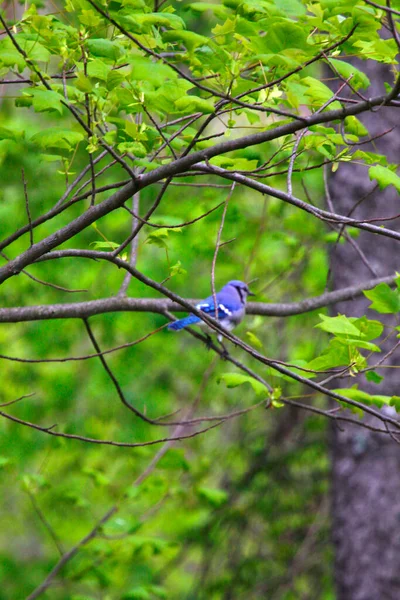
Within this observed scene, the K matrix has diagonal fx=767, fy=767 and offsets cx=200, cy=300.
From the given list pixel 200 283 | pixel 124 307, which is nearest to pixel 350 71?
pixel 124 307

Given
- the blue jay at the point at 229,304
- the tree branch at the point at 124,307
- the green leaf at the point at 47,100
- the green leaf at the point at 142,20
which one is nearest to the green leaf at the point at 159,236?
the tree branch at the point at 124,307

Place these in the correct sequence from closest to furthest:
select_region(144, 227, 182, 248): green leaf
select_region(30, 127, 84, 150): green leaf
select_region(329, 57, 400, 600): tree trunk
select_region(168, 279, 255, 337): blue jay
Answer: select_region(30, 127, 84, 150): green leaf < select_region(144, 227, 182, 248): green leaf < select_region(168, 279, 255, 337): blue jay < select_region(329, 57, 400, 600): tree trunk

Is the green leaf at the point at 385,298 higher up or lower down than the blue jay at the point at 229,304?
higher up

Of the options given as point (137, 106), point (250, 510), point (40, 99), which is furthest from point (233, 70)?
point (250, 510)

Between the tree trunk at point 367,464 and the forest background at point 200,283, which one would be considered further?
the tree trunk at point 367,464

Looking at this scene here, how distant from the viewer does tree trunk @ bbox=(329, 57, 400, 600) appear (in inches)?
208

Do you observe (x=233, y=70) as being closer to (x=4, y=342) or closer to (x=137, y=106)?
(x=137, y=106)

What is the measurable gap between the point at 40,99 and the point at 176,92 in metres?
0.43

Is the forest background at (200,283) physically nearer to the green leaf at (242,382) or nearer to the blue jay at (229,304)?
the green leaf at (242,382)

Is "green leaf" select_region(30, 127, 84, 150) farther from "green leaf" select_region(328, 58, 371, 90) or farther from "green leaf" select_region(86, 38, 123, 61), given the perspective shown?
"green leaf" select_region(328, 58, 371, 90)

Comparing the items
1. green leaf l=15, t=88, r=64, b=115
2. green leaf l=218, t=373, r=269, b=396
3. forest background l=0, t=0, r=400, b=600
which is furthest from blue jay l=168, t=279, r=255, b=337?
green leaf l=15, t=88, r=64, b=115

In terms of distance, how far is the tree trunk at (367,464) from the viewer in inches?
208

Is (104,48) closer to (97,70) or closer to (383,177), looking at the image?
(97,70)

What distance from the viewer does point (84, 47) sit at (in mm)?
2473
